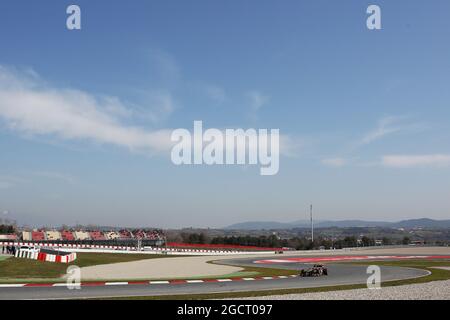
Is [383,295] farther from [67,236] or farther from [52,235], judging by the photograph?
[67,236]

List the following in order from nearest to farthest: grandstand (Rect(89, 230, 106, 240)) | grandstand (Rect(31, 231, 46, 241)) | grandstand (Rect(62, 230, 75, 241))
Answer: grandstand (Rect(31, 231, 46, 241)) < grandstand (Rect(62, 230, 75, 241)) < grandstand (Rect(89, 230, 106, 240))

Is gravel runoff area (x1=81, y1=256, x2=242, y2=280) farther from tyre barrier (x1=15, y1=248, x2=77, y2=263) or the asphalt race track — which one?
the asphalt race track

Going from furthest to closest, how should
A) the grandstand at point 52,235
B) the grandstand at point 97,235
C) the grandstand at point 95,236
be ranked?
the grandstand at point 97,235, the grandstand at point 52,235, the grandstand at point 95,236

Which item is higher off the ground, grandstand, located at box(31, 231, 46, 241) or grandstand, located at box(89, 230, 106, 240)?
grandstand, located at box(31, 231, 46, 241)

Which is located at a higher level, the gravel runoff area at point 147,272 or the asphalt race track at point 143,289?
the asphalt race track at point 143,289

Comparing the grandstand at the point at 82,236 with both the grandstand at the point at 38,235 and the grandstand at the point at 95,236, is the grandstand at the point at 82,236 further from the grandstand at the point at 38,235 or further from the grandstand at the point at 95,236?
the grandstand at the point at 38,235

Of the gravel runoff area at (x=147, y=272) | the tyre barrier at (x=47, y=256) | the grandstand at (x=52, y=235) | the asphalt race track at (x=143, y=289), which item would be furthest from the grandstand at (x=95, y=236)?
the asphalt race track at (x=143, y=289)

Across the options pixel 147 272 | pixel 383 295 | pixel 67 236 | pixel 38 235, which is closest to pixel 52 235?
pixel 38 235

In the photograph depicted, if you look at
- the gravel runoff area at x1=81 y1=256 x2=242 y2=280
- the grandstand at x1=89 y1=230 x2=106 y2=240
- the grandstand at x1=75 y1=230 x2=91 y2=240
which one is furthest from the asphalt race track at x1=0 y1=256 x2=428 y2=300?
the grandstand at x1=89 y1=230 x2=106 y2=240

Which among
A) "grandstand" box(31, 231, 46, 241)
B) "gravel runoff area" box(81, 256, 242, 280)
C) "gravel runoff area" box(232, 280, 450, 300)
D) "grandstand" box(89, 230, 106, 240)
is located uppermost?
"gravel runoff area" box(232, 280, 450, 300)
